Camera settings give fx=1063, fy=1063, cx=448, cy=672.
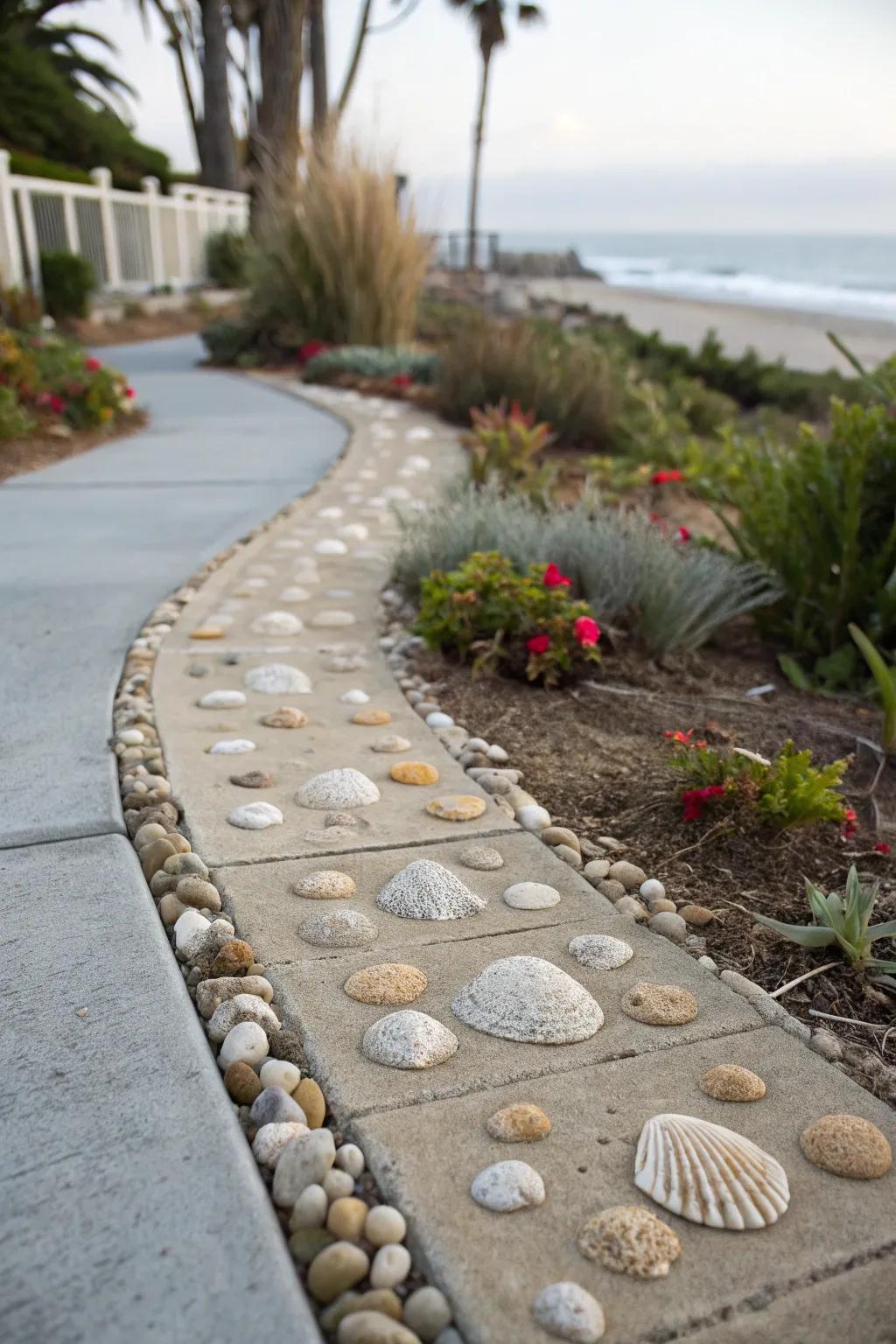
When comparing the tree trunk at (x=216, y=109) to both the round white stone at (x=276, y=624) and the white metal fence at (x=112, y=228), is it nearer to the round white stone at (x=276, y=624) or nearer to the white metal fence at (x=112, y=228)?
the white metal fence at (x=112, y=228)

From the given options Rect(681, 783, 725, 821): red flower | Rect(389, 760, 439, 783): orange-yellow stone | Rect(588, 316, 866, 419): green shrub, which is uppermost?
Rect(681, 783, 725, 821): red flower

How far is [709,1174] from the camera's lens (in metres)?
1.18

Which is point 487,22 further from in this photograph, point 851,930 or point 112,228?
point 851,930

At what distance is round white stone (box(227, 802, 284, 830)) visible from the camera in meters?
2.00

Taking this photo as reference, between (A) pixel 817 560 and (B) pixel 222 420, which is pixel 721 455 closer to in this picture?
(A) pixel 817 560

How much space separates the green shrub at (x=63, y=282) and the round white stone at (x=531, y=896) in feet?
42.0

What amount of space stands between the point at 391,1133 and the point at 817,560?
91.7 inches

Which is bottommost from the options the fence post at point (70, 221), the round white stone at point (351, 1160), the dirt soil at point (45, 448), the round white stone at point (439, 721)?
the dirt soil at point (45, 448)

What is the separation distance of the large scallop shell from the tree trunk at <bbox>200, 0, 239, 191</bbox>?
2071 centimetres

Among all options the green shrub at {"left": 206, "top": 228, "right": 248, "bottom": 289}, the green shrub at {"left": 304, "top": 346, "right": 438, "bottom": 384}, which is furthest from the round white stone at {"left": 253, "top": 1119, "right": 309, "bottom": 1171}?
the green shrub at {"left": 206, "top": 228, "right": 248, "bottom": 289}

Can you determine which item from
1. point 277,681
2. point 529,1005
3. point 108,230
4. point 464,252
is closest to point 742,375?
point 277,681

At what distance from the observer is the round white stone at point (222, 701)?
102 inches

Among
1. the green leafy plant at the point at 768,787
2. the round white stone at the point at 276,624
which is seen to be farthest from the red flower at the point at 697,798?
the round white stone at the point at 276,624

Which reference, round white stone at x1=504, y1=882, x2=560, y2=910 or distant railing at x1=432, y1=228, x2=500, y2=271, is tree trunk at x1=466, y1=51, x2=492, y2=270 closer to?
distant railing at x1=432, y1=228, x2=500, y2=271
